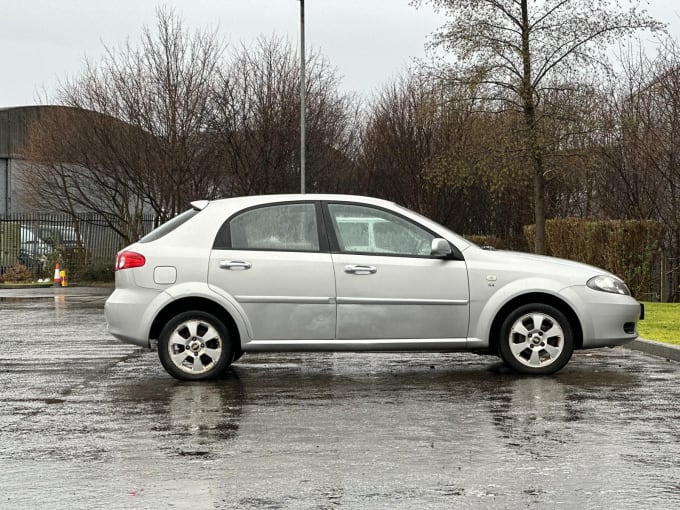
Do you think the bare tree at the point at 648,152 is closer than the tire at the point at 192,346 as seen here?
No

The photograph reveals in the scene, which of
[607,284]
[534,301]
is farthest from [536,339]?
[607,284]

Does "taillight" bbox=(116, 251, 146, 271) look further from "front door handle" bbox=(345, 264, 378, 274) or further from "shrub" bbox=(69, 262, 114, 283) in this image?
"shrub" bbox=(69, 262, 114, 283)

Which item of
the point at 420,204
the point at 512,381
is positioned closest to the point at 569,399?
the point at 512,381

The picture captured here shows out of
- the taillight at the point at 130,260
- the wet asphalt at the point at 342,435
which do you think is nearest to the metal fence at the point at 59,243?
the wet asphalt at the point at 342,435

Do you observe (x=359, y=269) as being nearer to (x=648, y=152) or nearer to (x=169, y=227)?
(x=169, y=227)

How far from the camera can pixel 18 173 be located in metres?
50.1

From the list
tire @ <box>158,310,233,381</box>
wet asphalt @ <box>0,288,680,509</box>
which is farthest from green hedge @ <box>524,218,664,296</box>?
tire @ <box>158,310,233,381</box>

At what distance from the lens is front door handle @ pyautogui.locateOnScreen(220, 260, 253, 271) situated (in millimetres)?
10578

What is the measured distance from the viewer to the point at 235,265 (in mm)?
10586

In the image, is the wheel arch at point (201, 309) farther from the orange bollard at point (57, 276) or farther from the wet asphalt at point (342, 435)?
the orange bollard at point (57, 276)

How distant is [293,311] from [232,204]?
122 centimetres

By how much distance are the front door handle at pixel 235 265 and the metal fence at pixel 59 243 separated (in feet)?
91.5

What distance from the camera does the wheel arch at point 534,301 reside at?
1082 centimetres

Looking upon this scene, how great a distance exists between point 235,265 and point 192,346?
0.84 metres
